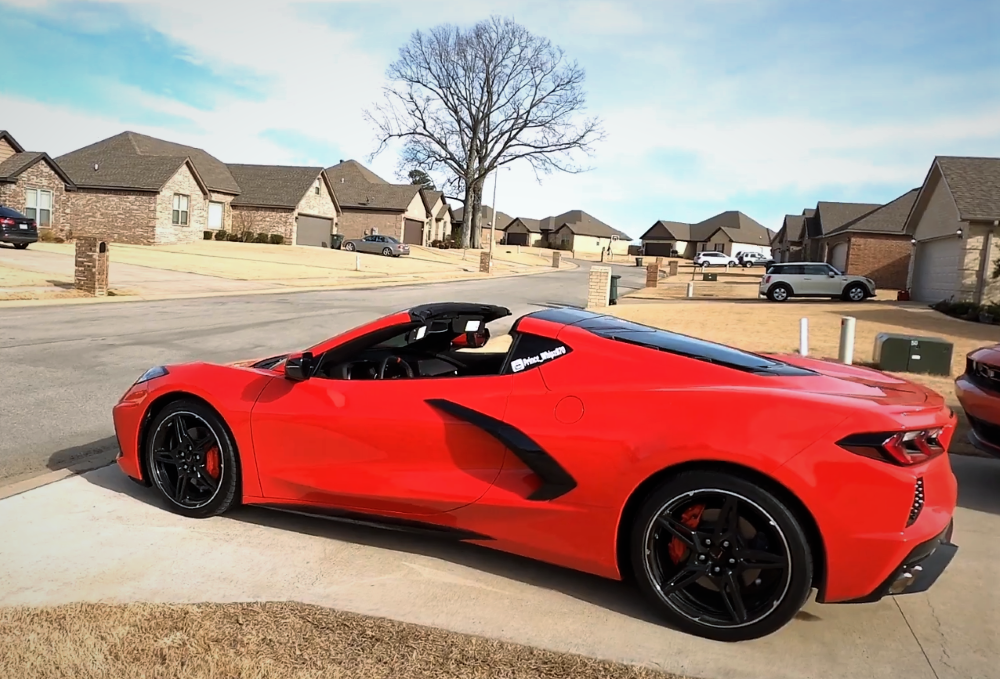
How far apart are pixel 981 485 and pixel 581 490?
3.95 m

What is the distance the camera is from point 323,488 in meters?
3.92

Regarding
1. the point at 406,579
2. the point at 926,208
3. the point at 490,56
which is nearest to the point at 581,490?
the point at 406,579

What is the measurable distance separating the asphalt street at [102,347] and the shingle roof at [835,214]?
108 feet

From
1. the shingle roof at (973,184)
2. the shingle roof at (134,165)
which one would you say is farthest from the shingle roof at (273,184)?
the shingle roof at (973,184)

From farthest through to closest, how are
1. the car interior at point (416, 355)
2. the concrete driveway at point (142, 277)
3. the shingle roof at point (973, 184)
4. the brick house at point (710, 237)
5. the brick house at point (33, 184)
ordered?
the brick house at point (710, 237) < the brick house at point (33, 184) < the shingle roof at point (973, 184) < the concrete driveway at point (142, 277) < the car interior at point (416, 355)

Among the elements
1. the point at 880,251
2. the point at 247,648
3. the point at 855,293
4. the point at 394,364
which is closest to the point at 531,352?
the point at 394,364

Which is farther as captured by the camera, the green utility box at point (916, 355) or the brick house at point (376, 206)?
the brick house at point (376, 206)

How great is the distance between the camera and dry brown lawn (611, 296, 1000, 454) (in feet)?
44.2

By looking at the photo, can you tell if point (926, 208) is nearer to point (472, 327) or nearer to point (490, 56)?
point (472, 327)

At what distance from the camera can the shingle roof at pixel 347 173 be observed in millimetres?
69562

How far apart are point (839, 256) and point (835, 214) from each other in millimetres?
7436

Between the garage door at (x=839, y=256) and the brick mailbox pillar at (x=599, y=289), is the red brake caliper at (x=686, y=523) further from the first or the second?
the garage door at (x=839, y=256)

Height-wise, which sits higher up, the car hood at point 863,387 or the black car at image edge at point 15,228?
the black car at image edge at point 15,228

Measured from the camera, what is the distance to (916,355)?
1047 cm
